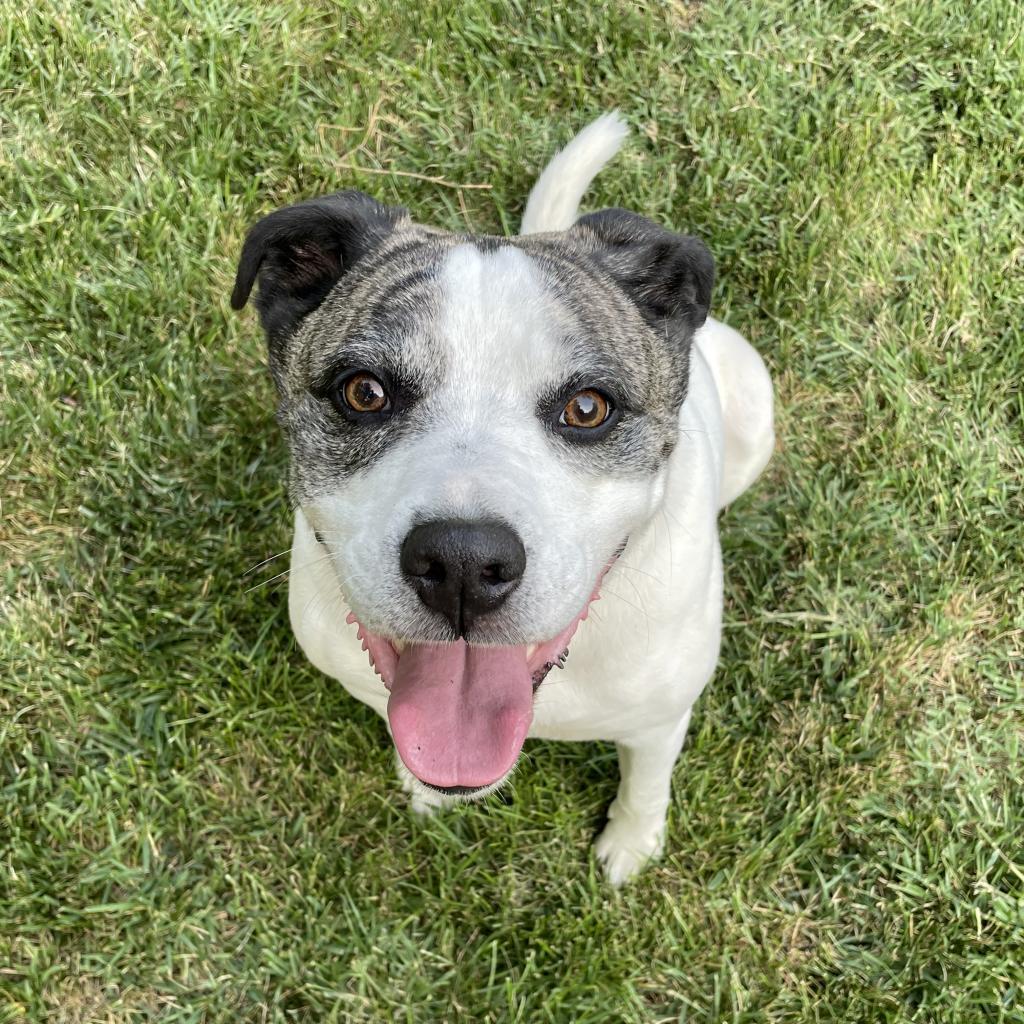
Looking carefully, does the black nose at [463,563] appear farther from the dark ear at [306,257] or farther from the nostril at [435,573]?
the dark ear at [306,257]

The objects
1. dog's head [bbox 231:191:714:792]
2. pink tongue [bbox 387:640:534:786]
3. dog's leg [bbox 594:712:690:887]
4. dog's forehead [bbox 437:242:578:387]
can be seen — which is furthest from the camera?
dog's leg [bbox 594:712:690:887]

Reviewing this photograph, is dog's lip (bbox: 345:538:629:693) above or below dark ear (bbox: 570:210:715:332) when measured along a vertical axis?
below

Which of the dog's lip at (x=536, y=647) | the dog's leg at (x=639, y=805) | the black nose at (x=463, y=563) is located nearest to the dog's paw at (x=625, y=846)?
the dog's leg at (x=639, y=805)

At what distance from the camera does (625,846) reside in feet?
13.5

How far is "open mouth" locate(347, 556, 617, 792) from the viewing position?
9.55ft

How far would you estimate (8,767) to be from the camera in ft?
14.0

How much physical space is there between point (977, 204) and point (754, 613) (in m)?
2.27

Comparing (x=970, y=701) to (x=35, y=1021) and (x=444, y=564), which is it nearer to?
(x=444, y=564)

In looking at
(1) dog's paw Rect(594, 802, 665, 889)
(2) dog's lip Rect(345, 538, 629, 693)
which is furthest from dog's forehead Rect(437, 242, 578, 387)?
(1) dog's paw Rect(594, 802, 665, 889)

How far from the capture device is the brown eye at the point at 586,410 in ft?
9.02

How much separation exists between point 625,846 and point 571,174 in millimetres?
2553

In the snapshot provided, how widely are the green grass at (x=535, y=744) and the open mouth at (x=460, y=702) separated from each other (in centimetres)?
132

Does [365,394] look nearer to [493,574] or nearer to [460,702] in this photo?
[493,574]

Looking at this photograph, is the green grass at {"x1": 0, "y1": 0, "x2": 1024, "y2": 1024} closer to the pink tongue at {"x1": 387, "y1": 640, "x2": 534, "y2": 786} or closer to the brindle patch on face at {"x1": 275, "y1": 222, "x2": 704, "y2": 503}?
the pink tongue at {"x1": 387, "y1": 640, "x2": 534, "y2": 786}
